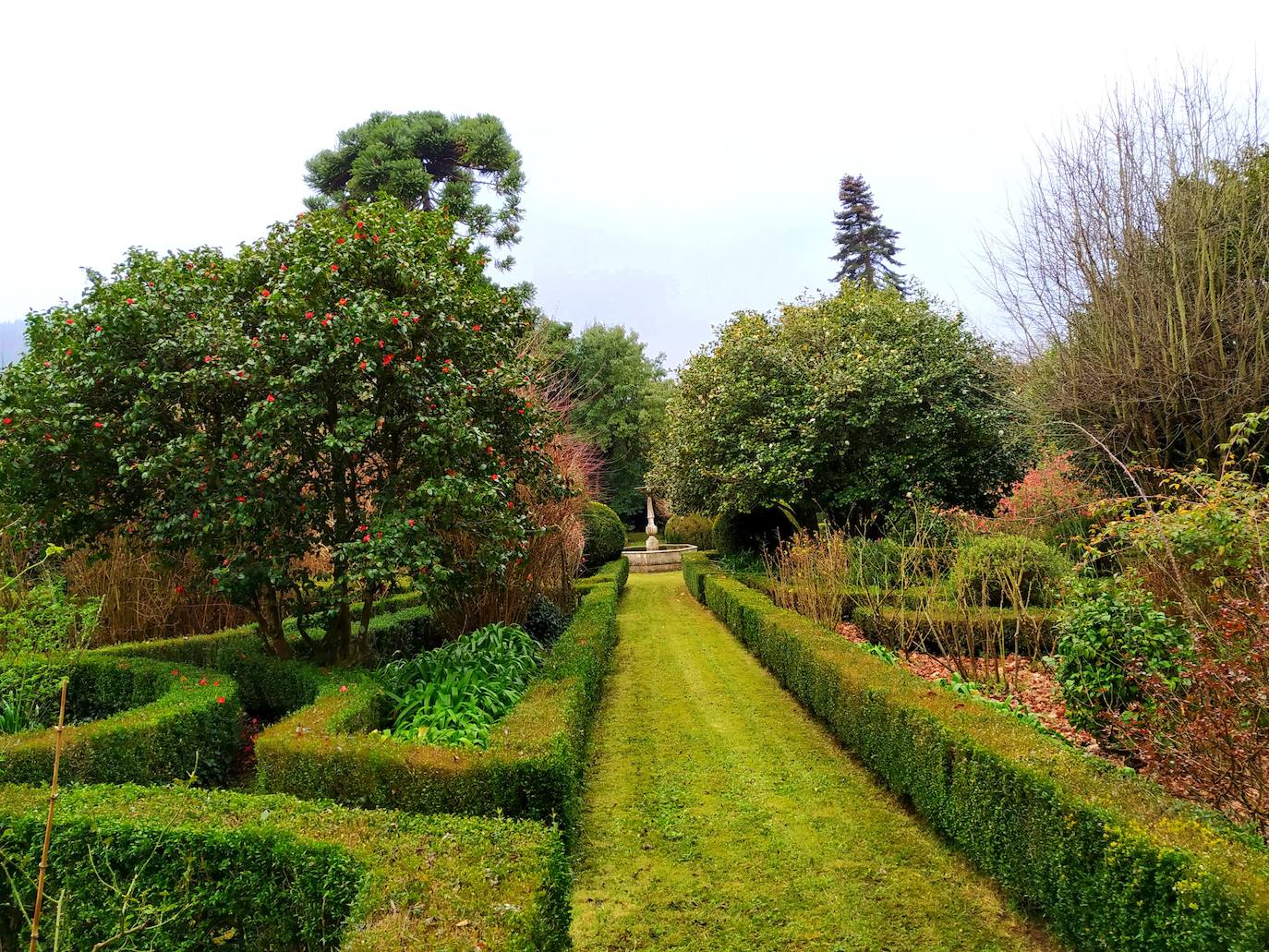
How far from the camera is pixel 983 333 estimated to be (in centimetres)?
1223

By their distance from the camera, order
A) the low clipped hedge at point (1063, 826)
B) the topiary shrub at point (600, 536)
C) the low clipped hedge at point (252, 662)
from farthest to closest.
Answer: the topiary shrub at point (600, 536), the low clipped hedge at point (252, 662), the low clipped hedge at point (1063, 826)

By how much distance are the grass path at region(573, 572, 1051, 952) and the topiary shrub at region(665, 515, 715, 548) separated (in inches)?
612

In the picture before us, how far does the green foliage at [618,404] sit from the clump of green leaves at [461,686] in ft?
71.0

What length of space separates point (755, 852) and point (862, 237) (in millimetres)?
32949

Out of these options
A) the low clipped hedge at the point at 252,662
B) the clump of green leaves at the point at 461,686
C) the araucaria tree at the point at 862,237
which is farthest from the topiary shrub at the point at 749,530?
the araucaria tree at the point at 862,237

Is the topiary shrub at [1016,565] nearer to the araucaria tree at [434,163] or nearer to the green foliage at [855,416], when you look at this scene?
the green foliage at [855,416]

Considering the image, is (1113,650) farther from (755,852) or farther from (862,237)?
(862,237)

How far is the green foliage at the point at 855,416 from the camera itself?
34.6 feet

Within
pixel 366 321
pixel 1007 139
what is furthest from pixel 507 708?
pixel 1007 139

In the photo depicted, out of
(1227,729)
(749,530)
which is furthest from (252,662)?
(749,530)

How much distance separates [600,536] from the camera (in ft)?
50.8

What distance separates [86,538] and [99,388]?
150 centimetres

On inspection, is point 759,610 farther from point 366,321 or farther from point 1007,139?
point 1007,139

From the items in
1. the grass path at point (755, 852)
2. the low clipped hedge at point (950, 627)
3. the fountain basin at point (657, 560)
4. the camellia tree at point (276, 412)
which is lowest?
the grass path at point (755, 852)
